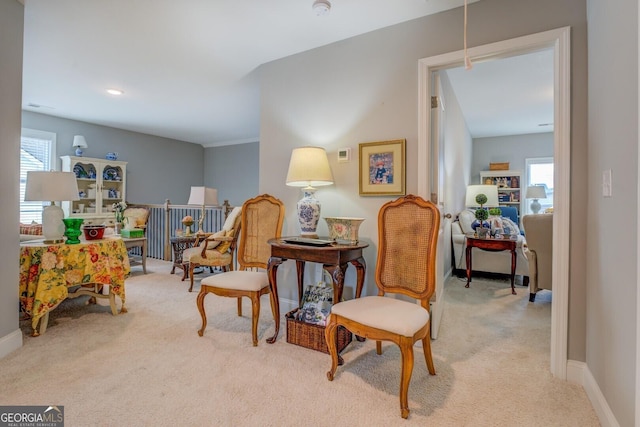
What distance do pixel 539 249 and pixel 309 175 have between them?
8.48 feet

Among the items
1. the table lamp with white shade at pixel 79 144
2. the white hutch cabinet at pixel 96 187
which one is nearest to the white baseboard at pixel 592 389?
the white hutch cabinet at pixel 96 187

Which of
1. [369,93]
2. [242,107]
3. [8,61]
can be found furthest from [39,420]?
[242,107]

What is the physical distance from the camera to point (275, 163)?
9.80 feet

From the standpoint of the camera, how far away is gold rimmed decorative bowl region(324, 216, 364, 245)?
7.29ft

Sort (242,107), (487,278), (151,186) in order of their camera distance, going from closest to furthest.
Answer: (487,278), (242,107), (151,186)

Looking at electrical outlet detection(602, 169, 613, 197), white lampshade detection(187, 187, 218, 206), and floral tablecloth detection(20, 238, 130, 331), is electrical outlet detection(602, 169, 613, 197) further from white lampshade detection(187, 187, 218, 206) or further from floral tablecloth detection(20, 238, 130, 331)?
white lampshade detection(187, 187, 218, 206)

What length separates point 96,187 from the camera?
5289mm

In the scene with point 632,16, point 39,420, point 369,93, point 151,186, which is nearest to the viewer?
point 632,16

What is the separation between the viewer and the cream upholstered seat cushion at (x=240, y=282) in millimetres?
2217

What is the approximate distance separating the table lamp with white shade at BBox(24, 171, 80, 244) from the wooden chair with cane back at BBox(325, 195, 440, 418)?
2388 mm

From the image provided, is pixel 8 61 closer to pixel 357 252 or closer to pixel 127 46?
pixel 127 46

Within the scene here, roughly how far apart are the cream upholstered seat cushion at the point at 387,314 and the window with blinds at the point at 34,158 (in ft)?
17.6

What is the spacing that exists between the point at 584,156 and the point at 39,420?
3125 millimetres

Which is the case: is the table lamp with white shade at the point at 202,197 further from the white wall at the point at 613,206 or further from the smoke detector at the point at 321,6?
the white wall at the point at 613,206
